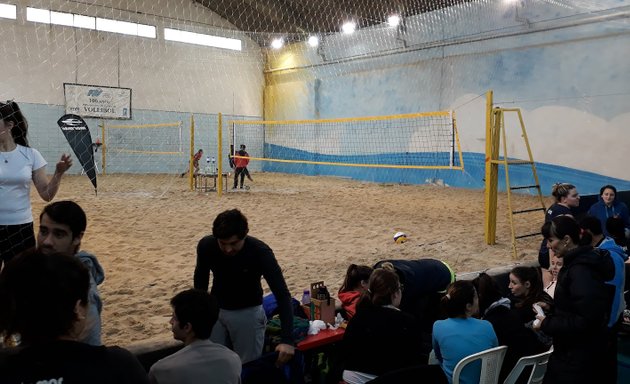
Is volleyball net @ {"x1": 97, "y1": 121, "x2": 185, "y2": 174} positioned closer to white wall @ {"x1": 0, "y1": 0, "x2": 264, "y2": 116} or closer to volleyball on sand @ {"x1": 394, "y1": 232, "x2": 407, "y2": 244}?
white wall @ {"x1": 0, "y1": 0, "x2": 264, "y2": 116}

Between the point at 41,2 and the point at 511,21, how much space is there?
11693 mm

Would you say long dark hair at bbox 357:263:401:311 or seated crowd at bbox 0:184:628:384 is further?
long dark hair at bbox 357:263:401:311

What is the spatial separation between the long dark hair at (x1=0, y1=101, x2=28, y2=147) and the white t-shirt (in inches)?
2.3

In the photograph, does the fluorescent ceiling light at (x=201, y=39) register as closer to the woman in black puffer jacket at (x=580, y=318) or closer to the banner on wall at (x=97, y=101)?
the banner on wall at (x=97, y=101)

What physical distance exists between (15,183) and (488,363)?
7.77 feet

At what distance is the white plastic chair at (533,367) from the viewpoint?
209cm

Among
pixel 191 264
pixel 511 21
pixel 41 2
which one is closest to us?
pixel 191 264

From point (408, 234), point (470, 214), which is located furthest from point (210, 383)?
point (470, 214)

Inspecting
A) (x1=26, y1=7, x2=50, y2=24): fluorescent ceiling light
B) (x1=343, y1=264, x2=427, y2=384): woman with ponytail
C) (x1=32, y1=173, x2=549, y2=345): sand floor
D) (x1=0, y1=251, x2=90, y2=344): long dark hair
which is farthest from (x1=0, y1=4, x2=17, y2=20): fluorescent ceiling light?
(x1=0, y1=251, x2=90, y2=344): long dark hair

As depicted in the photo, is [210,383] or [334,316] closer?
[210,383]

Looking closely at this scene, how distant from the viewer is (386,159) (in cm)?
1464

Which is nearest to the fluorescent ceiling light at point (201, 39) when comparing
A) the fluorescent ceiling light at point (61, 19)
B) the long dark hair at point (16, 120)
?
the fluorescent ceiling light at point (61, 19)

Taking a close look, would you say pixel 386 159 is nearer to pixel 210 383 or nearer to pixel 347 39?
pixel 347 39

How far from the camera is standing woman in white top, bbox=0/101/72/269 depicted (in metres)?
2.42
